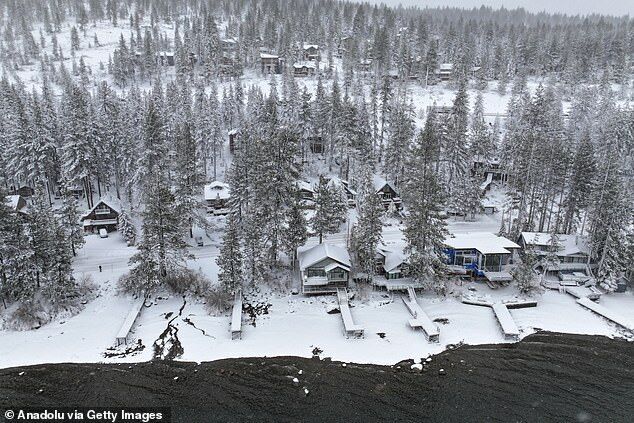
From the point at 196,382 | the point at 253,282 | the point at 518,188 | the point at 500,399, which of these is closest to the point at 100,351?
the point at 196,382

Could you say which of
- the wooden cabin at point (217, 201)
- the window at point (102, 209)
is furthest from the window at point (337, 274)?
the window at point (102, 209)

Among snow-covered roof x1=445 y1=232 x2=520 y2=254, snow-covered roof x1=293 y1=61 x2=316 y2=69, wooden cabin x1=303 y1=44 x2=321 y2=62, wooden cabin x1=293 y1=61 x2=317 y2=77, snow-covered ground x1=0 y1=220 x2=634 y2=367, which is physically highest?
wooden cabin x1=303 y1=44 x2=321 y2=62

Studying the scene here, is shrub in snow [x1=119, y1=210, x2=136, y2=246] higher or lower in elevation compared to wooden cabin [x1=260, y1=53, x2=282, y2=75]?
lower

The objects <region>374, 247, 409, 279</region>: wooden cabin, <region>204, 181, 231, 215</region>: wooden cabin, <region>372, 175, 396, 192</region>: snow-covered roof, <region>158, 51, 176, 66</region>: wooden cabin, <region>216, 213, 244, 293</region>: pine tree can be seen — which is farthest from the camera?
<region>158, 51, 176, 66</region>: wooden cabin

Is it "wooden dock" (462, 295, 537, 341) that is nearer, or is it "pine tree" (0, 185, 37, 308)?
"wooden dock" (462, 295, 537, 341)

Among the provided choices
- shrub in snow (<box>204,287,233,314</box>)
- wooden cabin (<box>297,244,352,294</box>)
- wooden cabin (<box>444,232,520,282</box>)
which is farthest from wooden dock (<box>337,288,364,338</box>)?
wooden cabin (<box>444,232,520,282</box>)

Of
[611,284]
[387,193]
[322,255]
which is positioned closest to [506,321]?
[611,284]

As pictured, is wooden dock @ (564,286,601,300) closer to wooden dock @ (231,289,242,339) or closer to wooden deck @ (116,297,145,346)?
wooden dock @ (231,289,242,339)

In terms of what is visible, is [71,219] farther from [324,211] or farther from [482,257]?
[482,257]

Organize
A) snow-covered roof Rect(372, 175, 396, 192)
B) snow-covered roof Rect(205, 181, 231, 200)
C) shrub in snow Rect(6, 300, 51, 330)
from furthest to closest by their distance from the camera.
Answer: snow-covered roof Rect(372, 175, 396, 192) → snow-covered roof Rect(205, 181, 231, 200) → shrub in snow Rect(6, 300, 51, 330)
